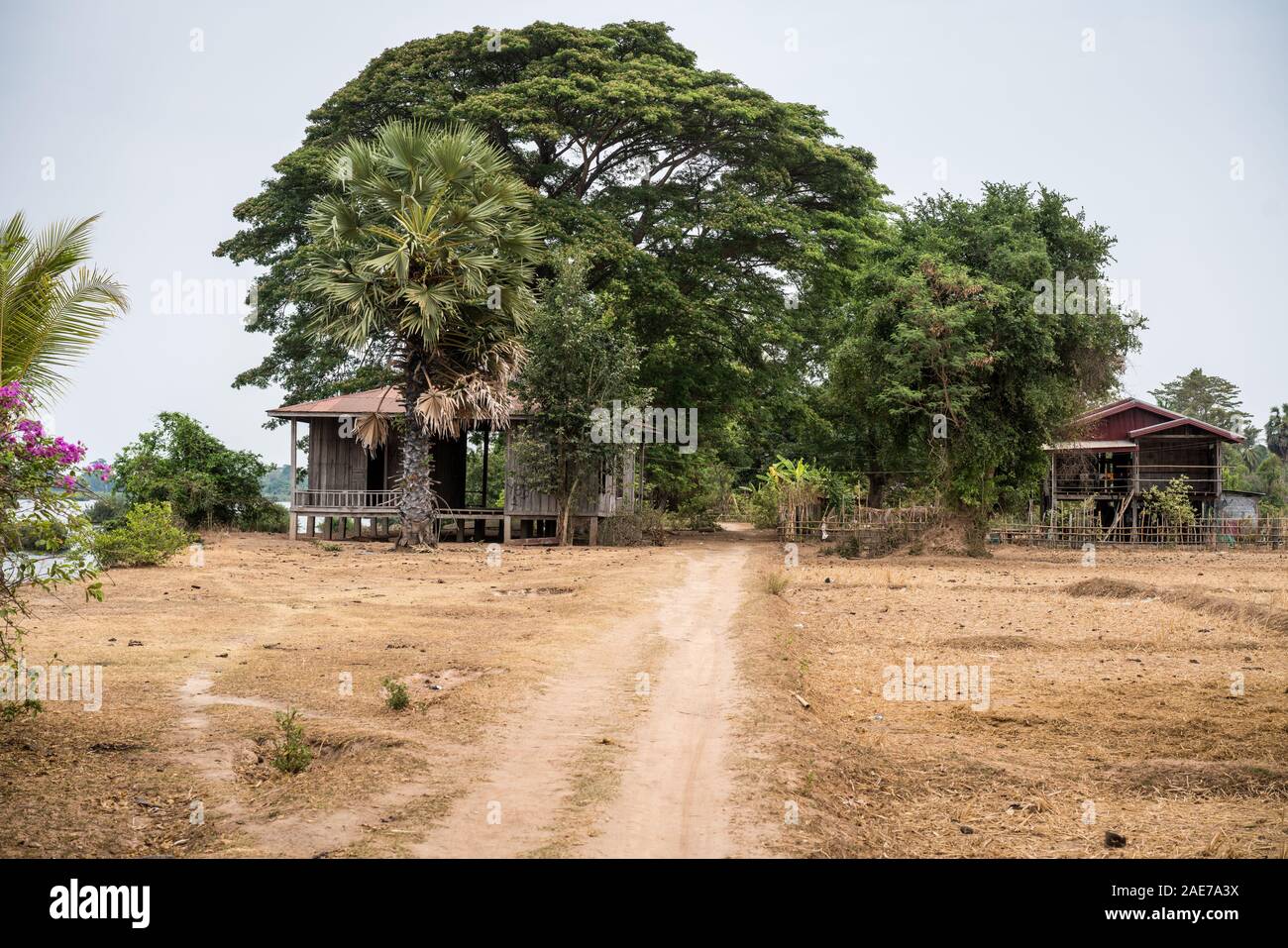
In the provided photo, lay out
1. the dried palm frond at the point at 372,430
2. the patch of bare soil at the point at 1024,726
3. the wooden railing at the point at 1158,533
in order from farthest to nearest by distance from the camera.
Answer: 1. the wooden railing at the point at 1158,533
2. the dried palm frond at the point at 372,430
3. the patch of bare soil at the point at 1024,726

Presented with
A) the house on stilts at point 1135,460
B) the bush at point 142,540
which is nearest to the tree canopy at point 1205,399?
the house on stilts at point 1135,460

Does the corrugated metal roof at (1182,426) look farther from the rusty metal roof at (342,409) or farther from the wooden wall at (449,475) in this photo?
the rusty metal roof at (342,409)

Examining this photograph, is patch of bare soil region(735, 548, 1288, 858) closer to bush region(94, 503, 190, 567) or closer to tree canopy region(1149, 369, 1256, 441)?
bush region(94, 503, 190, 567)

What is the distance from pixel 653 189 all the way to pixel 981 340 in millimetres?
13029

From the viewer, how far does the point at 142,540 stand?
17781 mm

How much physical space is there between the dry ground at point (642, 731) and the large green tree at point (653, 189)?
702 inches

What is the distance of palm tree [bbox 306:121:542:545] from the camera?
21.3 metres

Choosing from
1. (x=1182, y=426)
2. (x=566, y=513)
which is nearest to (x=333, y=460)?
(x=566, y=513)

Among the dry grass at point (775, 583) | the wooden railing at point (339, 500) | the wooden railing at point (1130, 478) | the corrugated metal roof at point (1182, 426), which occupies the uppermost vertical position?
the corrugated metal roof at point (1182, 426)

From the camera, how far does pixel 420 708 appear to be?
7.87m

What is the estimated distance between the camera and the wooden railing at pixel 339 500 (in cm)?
2825

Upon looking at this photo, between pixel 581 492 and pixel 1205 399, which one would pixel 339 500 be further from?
pixel 1205 399

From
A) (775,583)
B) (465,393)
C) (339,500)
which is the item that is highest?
(465,393)

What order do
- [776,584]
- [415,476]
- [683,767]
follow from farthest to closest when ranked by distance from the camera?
[415,476]
[776,584]
[683,767]
